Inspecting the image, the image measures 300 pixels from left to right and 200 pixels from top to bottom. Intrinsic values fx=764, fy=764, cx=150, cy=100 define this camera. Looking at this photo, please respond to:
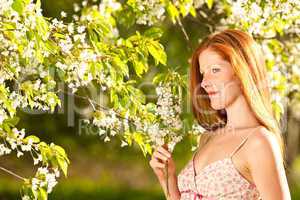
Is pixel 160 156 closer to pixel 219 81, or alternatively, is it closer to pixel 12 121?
pixel 219 81

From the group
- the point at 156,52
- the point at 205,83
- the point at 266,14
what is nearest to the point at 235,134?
the point at 205,83

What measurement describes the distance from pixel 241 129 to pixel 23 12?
1.06m

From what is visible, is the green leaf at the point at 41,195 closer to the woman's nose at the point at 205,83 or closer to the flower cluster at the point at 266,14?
the woman's nose at the point at 205,83

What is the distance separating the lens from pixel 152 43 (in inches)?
153

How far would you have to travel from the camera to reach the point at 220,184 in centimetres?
309

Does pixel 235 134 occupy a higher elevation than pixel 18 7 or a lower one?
lower

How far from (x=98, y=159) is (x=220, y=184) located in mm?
12845

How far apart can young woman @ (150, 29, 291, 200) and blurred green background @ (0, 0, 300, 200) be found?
385 cm

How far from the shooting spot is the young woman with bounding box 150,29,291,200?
115 inches

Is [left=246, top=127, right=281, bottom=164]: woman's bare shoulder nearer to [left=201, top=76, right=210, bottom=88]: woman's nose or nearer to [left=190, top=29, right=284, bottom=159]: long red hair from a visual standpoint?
[left=190, top=29, right=284, bottom=159]: long red hair

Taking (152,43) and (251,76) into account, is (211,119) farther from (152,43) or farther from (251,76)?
(152,43)

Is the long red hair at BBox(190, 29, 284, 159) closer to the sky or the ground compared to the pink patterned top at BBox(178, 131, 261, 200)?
closer to the sky

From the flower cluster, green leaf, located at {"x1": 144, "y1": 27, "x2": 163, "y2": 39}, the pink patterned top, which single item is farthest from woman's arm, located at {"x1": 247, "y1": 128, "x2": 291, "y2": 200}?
the flower cluster

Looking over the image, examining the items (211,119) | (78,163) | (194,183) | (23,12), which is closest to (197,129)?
(211,119)
